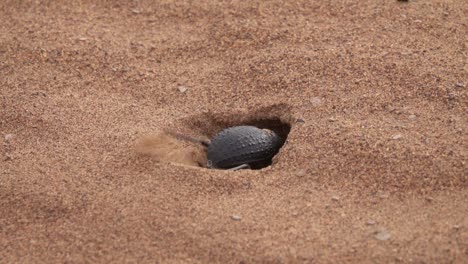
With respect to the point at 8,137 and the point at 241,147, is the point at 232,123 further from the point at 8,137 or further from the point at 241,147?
the point at 8,137

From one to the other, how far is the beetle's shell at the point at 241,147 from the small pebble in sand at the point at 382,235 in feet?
3.37

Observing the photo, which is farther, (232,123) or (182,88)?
(182,88)

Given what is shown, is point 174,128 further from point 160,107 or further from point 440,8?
point 440,8

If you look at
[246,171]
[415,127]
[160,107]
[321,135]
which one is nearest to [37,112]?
[160,107]

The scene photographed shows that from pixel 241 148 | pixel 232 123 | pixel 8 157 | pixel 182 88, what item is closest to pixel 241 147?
pixel 241 148

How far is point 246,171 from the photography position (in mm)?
4441

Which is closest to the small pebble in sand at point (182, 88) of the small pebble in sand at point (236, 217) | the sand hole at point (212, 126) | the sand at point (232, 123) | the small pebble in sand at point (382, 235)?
the sand at point (232, 123)

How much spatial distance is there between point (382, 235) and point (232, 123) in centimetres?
147

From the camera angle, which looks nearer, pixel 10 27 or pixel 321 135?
pixel 321 135

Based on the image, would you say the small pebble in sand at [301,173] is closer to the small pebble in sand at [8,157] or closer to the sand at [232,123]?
the sand at [232,123]

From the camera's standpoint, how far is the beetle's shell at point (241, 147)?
15.2 feet

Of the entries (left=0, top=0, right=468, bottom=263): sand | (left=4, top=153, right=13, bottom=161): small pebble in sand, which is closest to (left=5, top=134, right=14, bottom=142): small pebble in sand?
(left=0, top=0, right=468, bottom=263): sand

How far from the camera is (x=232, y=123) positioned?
16.5 ft

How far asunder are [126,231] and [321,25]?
2.40 meters
